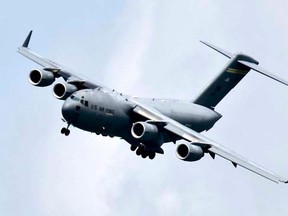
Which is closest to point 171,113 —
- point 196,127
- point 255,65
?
point 196,127

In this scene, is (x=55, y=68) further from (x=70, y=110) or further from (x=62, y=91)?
(x=70, y=110)

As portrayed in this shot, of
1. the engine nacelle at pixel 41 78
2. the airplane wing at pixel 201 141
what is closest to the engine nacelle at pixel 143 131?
the airplane wing at pixel 201 141

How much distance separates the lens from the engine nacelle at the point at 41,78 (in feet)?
210

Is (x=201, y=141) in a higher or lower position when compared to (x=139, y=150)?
higher

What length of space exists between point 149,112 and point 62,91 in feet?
14.3

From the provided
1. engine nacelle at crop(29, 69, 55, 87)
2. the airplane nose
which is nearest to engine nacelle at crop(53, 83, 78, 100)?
engine nacelle at crop(29, 69, 55, 87)

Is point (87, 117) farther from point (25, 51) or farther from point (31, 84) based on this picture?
point (25, 51)

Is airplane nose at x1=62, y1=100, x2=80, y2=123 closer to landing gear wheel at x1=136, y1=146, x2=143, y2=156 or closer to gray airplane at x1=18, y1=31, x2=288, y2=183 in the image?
gray airplane at x1=18, y1=31, x2=288, y2=183

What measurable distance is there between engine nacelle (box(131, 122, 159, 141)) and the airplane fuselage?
95cm

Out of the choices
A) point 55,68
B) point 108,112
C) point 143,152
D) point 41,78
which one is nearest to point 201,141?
point 143,152

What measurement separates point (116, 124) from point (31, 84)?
6.14m

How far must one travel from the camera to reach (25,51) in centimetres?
6869

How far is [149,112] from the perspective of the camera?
61594mm

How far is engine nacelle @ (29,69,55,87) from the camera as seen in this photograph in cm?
6394
